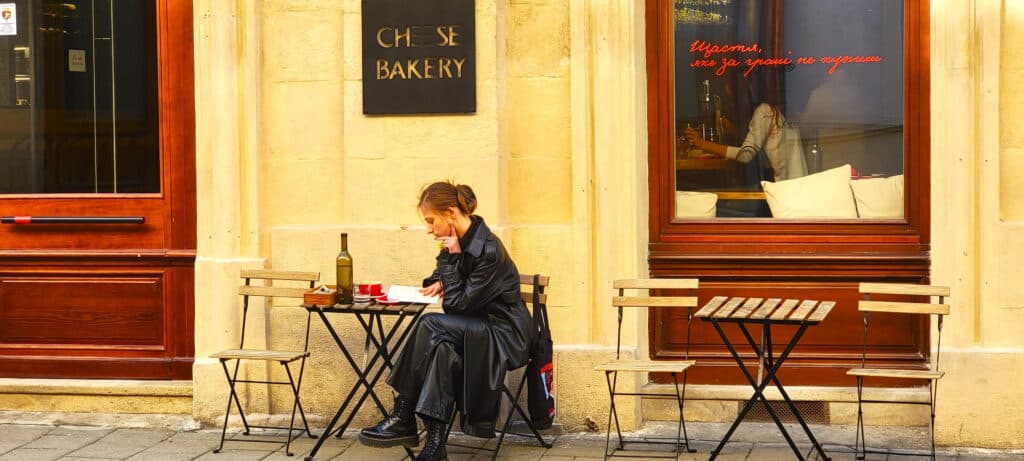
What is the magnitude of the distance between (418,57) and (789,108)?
7.01 feet

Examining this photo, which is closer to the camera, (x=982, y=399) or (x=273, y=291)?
(x=982, y=399)

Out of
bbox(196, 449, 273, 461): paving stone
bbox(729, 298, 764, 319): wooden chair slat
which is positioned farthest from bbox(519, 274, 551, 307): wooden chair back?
bbox(196, 449, 273, 461): paving stone

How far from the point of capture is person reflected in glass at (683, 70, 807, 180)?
786cm

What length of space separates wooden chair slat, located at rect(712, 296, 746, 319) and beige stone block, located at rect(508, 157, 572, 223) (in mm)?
1235

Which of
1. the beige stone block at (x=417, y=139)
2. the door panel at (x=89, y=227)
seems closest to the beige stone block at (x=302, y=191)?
the beige stone block at (x=417, y=139)

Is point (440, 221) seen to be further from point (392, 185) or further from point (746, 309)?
point (746, 309)

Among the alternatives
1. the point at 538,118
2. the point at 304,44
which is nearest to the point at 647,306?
the point at 538,118

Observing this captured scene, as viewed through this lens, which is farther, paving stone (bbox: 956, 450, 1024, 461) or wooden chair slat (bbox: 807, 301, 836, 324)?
paving stone (bbox: 956, 450, 1024, 461)

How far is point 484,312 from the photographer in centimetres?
686

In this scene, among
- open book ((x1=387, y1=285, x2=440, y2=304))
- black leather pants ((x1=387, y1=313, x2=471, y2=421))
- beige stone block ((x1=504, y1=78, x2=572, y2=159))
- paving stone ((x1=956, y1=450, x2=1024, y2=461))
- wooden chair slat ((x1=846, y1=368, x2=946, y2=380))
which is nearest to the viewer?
wooden chair slat ((x1=846, y1=368, x2=946, y2=380))

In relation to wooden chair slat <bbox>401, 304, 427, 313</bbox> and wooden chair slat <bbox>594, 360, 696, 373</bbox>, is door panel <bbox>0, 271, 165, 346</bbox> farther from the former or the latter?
wooden chair slat <bbox>594, 360, 696, 373</bbox>

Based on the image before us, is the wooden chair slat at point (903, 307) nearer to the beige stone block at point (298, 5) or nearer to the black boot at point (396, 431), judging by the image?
the black boot at point (396, 431)

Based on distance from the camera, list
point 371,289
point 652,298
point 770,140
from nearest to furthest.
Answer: point 371,289, point 652,298, point 770,140

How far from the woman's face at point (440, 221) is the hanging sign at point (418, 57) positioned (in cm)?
97
